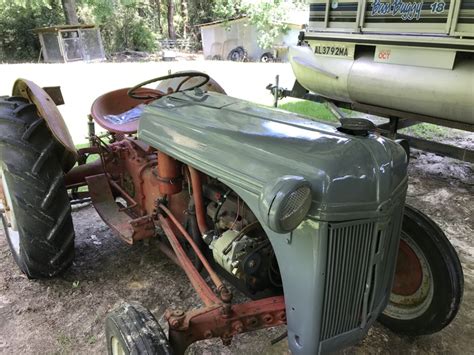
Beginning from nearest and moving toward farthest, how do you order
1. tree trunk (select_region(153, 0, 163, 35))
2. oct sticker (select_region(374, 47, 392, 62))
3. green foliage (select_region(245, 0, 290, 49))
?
oct sticker (select_region(374, 47, 392, 62)), green foliage (select_region(245, 0, 290, 49)), tree trunk (select_region(153, 0, 163, 35))

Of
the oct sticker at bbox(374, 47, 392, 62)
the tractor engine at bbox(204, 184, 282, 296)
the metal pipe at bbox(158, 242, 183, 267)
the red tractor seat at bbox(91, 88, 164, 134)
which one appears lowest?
the metal pipe at bbox(158, 242, 183, 267)

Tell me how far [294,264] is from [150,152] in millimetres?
Result: 1540

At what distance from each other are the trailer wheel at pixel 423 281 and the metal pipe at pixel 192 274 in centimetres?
100

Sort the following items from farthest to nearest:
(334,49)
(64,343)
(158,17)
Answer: (158,17) < (334,49) < (64,343)

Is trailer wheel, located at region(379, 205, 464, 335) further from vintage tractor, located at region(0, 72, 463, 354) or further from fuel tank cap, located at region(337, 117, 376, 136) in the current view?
fuel tank cap, located at region(337, 117, 376, 136)

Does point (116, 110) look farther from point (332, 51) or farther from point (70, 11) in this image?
point (70, 11)

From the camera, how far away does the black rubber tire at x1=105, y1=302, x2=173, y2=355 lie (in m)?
1.66

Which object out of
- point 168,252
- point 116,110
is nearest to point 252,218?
point 168,252

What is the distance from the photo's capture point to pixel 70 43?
17.6 m

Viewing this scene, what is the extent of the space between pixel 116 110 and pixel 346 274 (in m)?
2.25

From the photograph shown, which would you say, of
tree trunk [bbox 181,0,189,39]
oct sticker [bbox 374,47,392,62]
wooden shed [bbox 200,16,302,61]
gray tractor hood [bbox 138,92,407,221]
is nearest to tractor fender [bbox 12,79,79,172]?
gray tractor hood [bbox 138,92,407,221]

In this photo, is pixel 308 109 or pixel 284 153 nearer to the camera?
pixel 284 153

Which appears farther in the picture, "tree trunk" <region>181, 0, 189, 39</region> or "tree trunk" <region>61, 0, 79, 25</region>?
"tree trunk" <region>181, 0, 189, 39</region>

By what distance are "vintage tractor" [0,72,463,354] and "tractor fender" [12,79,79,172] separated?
1cm
